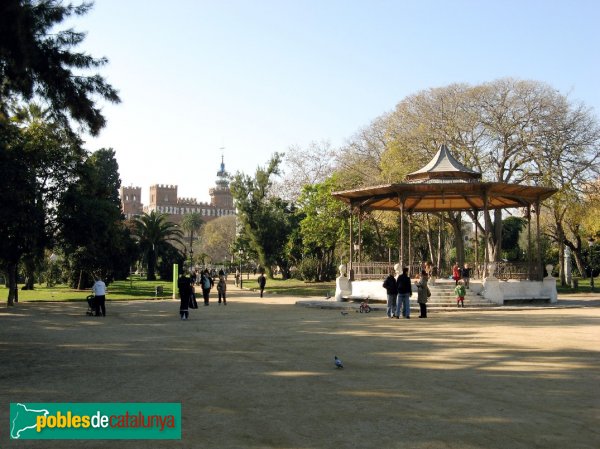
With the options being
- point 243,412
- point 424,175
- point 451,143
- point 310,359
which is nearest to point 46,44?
point 310,359

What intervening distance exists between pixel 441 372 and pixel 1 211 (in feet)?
66.7

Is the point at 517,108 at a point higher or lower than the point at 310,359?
higher

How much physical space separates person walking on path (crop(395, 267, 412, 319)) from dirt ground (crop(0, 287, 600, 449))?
2133 millimetres

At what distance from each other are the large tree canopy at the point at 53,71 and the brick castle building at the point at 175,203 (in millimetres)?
160166

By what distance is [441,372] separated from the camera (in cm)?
874

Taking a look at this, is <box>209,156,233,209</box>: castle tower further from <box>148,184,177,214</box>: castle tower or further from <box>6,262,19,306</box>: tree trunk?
<box>6,262,19,306</box>: tree trunk

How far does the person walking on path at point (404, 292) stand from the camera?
17734 millimetres

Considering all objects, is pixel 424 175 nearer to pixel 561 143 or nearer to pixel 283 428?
pixel 561 143

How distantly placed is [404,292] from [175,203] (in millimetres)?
163078

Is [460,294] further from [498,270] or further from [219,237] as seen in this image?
[219,237]

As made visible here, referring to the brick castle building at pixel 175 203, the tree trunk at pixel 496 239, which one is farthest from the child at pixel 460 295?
the brick castle building at pixel 175 203

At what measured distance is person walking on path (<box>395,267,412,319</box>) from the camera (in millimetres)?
17734

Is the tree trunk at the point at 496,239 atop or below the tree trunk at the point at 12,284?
atop

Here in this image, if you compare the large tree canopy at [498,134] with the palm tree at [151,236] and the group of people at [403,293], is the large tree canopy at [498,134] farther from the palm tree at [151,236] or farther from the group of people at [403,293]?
the palm tree at [151,236]
